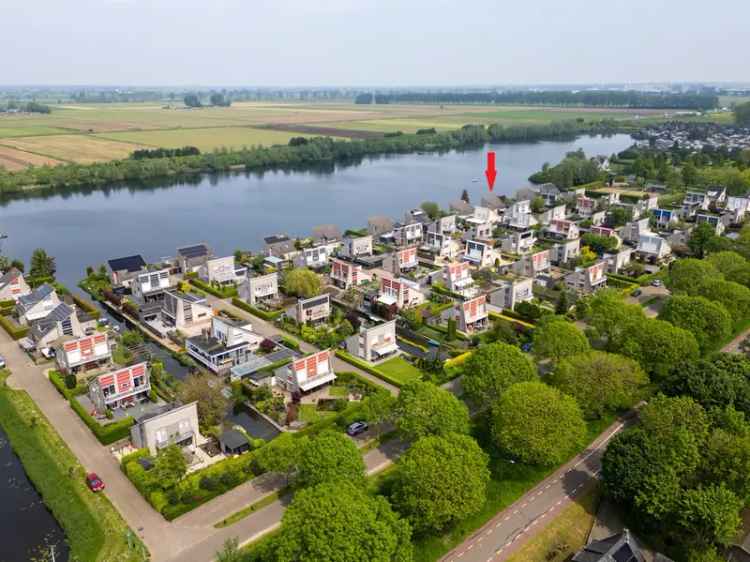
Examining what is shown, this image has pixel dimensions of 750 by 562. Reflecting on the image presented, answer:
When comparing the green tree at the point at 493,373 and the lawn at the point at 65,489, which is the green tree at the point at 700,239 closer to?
the green tree at the point at 493,373

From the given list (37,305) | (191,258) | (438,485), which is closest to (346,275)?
(191,258)

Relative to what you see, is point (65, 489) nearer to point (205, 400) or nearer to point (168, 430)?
point (168, 430)

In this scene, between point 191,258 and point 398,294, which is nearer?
point 398,294

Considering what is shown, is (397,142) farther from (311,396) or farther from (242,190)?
(311,396)

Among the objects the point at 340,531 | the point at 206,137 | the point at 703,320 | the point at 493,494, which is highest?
the point at 206,137

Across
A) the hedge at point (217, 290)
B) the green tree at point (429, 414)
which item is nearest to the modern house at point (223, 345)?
the hedge at point (217, 290)

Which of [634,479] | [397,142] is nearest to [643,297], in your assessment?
[634,479]

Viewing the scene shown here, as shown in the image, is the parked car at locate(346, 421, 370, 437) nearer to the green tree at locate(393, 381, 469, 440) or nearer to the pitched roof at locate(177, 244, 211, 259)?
the green tree at locate(393, 381, 469, 440)
